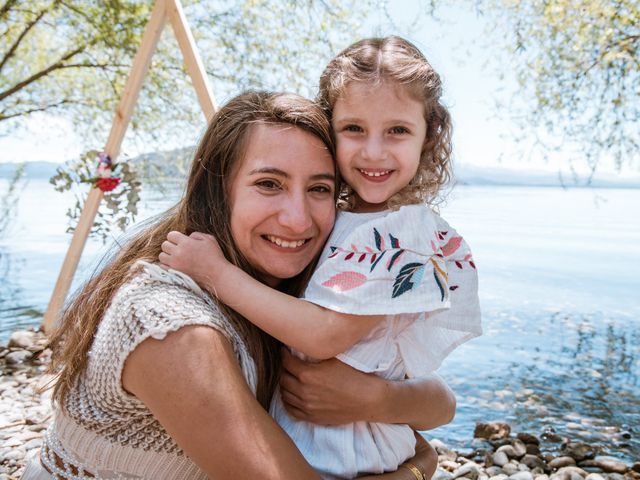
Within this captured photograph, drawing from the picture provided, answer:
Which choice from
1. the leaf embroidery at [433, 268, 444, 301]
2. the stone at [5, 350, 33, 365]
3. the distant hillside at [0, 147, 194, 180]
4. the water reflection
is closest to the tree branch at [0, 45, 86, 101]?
the distant hillside at [0, 147, 194, 180]

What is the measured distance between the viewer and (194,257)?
1.93 m

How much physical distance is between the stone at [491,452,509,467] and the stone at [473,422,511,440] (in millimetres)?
379

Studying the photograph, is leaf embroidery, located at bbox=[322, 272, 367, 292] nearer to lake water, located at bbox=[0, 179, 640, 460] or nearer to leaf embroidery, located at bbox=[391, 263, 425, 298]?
leaf embroidery, located at bbox=[391, 263, 425, 298]

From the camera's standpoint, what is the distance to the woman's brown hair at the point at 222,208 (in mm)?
1996

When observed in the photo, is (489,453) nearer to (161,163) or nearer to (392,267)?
(392,267)

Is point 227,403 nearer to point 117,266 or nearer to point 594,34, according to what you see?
→ point 117,266

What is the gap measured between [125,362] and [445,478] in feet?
10.8

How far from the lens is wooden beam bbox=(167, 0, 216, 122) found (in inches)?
159

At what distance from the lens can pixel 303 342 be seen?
1.90 m

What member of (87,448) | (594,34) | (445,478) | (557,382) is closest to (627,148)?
(594,34)

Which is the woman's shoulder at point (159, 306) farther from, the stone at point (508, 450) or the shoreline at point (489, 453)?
the stone at point (508, 450)

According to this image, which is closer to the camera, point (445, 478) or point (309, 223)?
point (309, 223)

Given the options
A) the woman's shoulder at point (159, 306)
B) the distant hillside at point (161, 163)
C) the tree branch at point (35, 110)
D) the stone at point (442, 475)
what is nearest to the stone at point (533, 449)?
the stone at point (442, 475)

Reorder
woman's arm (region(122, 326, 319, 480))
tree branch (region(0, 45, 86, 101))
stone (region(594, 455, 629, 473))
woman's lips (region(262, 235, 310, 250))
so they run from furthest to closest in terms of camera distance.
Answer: tree branch (region(0, 45, 86, 101)) → stone (region(594, 455, 629, 473)) → woman's lips (region(262, 235, 310, 250)) → woman's arm (region(122, 326, 319, 480))
